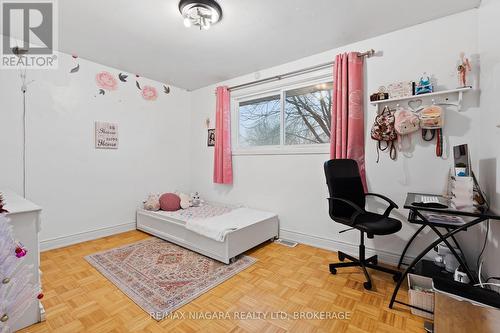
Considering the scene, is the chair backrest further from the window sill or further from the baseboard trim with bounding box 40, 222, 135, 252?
the baseboard trim with bounding box 40, 222, 135, 252

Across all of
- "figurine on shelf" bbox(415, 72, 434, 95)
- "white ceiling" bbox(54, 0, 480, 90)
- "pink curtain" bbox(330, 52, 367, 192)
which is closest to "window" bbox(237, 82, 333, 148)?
"pink curtain" bbox(330, 52, 367, 192)

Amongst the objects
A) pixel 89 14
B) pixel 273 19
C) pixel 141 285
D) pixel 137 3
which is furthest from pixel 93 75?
pixel 141 285

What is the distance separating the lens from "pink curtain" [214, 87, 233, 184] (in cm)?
366

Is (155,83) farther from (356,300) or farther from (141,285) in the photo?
(356,300)

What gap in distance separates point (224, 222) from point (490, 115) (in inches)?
100

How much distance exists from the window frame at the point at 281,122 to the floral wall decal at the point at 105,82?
173cm

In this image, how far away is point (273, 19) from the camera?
2207mm

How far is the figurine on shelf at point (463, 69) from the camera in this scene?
2029 mm

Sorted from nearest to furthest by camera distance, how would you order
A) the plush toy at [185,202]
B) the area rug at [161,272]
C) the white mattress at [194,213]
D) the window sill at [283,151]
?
the area rug at [161,272] < the window sill at [283,151] < the white mattress at [194,213] < the plush toy at [185,202]

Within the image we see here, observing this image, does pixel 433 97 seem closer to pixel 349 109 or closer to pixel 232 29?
pixel 349 109

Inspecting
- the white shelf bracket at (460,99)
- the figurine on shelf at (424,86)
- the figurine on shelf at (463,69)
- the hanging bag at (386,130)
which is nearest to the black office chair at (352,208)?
Answer: the hanging bag at (386,130)

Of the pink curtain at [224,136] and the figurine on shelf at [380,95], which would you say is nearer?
the figurine on shelf at [380,95]

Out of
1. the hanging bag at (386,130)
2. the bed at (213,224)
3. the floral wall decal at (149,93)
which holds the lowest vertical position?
the bed at (213,224)

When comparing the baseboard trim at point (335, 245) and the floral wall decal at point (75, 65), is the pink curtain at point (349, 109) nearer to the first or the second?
the baseboard trim at point (335, 245)
